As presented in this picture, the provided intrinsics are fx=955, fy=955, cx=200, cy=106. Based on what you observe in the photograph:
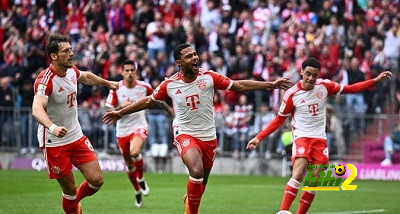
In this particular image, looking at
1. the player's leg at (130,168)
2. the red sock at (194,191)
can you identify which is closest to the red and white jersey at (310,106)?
the red sock at (194,191)

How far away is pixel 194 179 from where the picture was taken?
48.0 ft

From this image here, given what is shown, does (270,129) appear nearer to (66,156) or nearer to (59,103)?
(66,156)

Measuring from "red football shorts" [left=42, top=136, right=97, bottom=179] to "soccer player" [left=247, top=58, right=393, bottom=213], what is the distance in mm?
3102

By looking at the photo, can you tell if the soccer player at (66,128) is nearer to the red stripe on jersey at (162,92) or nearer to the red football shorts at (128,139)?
the red stripe on jersey at (162,92)

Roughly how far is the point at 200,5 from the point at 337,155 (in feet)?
26.5

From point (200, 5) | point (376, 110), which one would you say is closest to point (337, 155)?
point (376, 110)

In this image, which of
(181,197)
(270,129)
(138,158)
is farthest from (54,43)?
(181,197)

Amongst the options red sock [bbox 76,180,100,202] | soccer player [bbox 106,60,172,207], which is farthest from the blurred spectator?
red sock [bbox 76,180,100,202]

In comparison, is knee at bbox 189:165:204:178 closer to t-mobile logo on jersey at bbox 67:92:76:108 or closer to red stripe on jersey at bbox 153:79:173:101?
red stripe on jersey at bbox 153:79:173:101

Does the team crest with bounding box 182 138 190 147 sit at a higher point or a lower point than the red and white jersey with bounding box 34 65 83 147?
lower

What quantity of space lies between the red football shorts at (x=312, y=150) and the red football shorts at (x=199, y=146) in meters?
1.70

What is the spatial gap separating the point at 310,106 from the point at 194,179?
2837 millimetres

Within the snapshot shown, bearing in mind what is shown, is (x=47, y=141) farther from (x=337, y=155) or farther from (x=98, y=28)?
(x=98, y=28)

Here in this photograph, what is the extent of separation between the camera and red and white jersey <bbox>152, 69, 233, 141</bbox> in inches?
591
